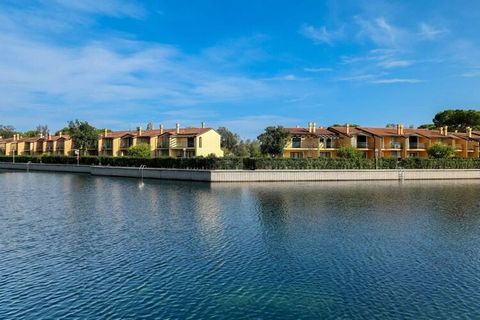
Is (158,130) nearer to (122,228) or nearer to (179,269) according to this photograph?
(122,228)

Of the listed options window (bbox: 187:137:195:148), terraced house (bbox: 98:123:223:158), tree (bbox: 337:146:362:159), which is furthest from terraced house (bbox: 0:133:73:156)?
tree (bbox: 337:146:362:159)

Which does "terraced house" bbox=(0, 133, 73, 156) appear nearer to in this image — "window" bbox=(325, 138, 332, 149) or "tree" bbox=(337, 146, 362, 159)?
"window" bbox=(325, 138, 332, 149)

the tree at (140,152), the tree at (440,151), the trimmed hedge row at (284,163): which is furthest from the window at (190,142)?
the tree at (440,151)

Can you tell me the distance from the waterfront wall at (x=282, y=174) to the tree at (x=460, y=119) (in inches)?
1667

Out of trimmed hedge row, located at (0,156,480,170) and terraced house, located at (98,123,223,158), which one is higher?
terraced house, located at (98,123,223,158)

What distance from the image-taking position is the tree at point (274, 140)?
75.0m

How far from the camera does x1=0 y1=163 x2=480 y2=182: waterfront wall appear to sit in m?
61.5

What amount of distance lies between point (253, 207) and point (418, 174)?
4707cm

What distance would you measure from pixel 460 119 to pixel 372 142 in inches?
1626

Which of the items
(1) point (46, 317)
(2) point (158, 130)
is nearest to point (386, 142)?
(2) point (158, 130)

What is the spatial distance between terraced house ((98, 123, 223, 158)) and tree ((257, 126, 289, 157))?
15654 mm

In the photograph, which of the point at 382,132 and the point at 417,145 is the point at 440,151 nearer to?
the point at 417,145

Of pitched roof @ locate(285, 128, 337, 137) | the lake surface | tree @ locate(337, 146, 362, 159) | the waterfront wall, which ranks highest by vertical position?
pitched roof @ locate(285, 128, 337, 137)

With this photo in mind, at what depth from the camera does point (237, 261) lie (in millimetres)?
19016
